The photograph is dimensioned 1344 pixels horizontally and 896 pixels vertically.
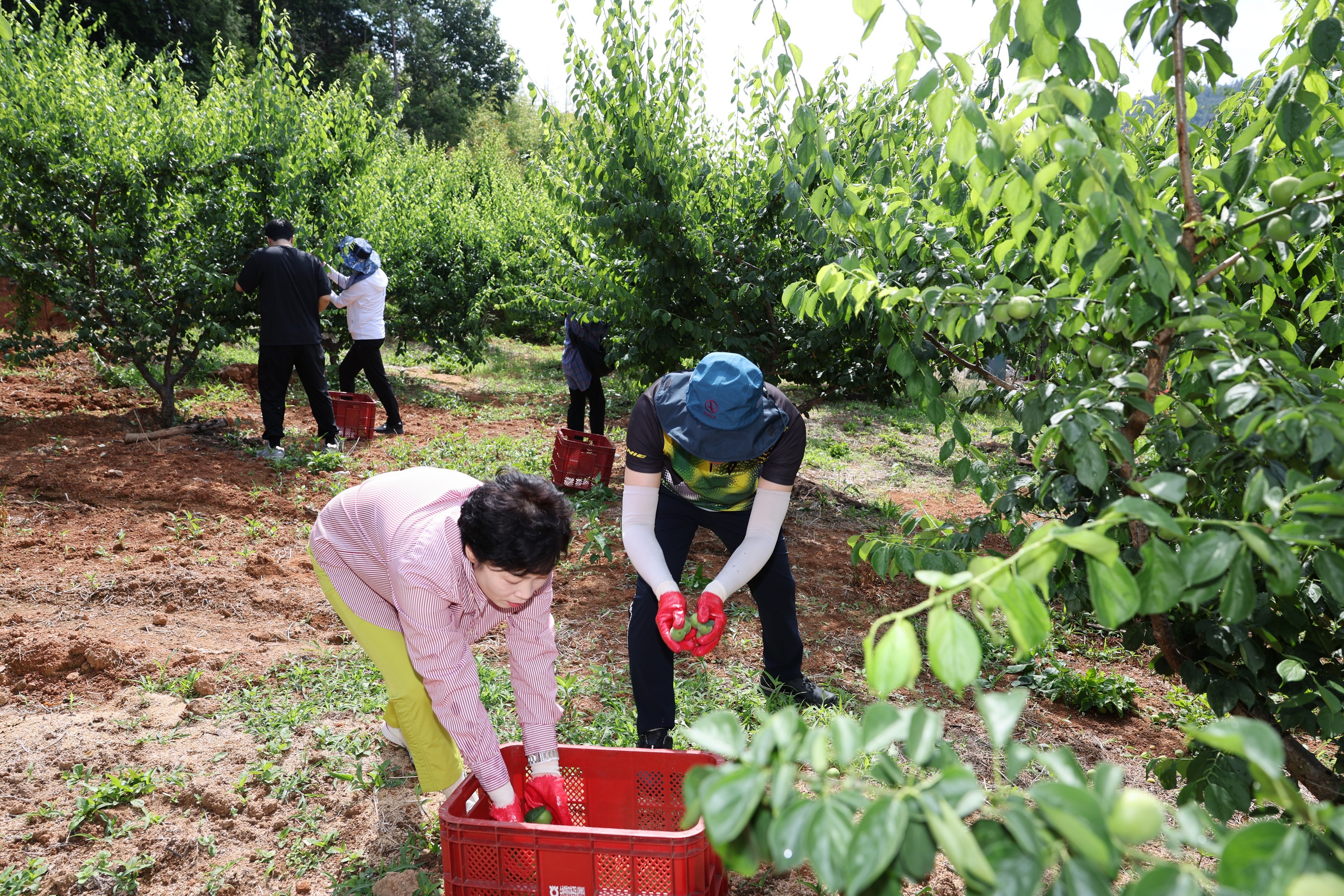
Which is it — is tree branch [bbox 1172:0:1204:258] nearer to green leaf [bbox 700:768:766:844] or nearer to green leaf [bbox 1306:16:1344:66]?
green leaf [bbox 1306:16:1344:66]

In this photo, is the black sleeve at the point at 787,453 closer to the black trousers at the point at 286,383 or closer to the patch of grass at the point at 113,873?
the patch of grass at the point at 113,873

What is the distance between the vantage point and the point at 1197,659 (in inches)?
67.6

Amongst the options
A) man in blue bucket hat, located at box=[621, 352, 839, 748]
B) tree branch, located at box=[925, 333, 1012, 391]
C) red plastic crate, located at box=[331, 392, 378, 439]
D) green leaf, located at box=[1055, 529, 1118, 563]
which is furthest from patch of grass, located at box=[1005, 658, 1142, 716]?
red plastic crate, located at box=[331, 392, 378, 439]

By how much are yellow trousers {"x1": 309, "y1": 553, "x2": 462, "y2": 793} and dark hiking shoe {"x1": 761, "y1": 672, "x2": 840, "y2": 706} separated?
132cm

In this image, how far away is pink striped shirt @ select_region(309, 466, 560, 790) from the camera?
6.89 ft

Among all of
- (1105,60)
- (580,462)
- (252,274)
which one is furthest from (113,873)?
(252,274)

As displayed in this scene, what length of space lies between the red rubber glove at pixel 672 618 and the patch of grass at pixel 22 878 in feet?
6.03

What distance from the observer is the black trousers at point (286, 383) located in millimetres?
6199

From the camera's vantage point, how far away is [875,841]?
0.65 m

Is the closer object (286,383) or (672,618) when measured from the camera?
(672,618)

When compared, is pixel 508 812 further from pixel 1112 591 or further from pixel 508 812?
pixel 1112 591

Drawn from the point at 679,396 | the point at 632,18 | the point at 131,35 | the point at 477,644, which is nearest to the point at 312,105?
the point at 632,18

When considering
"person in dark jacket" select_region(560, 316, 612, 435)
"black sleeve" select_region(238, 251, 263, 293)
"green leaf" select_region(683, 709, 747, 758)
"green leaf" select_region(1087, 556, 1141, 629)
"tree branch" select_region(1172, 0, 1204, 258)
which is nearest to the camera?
"green leaf" select_region(683, 709, 747, 758)

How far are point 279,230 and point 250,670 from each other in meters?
3.99
